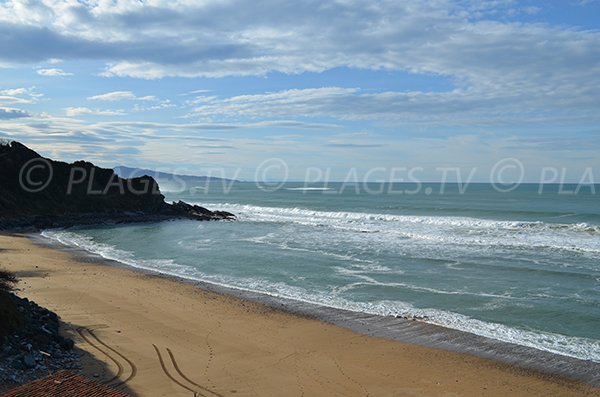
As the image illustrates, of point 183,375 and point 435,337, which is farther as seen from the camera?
point 435,337

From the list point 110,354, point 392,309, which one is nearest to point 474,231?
point 392,309

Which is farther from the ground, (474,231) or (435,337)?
(474,231)

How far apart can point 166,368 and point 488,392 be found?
5740 millimetres

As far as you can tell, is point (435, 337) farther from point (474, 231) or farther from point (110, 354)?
point (474, 231)

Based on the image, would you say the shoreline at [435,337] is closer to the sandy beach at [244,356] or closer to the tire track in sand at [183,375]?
the sandy beach at [244,356]

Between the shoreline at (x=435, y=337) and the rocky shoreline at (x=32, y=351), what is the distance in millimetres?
5943

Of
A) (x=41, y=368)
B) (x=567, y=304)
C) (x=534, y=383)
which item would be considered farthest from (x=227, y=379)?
(x=567, y=304)

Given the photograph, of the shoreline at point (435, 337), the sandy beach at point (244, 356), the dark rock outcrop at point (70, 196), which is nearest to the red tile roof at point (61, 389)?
the sandy beach at point (244, 356)

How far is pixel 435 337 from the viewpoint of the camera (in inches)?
457

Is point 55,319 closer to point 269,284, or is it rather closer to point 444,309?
point 269,284

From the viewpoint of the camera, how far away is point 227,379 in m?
8.88

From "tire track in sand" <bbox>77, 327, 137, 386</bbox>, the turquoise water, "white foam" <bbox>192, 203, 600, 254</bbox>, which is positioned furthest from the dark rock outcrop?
"tire track in sand" <bbox>77, 327, 137, 386</bbox>

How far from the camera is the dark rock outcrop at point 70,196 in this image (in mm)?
36562

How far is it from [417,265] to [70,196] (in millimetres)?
31663
